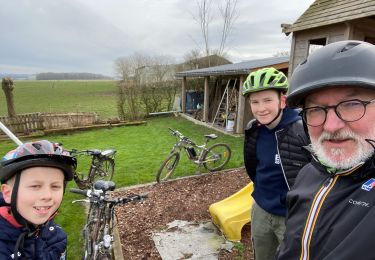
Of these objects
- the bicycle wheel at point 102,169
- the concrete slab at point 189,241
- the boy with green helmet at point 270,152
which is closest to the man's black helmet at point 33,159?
the boy with green helmet at point 270,152

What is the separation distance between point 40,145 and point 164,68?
65.3 ft

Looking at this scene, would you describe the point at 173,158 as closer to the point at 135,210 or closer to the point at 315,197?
the point at 135,210

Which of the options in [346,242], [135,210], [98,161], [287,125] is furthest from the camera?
[98,161]

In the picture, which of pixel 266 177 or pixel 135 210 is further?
pixel 135 210

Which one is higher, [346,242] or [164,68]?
[164,68]

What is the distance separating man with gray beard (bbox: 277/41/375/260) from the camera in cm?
91

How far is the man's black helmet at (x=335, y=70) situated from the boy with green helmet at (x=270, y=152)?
0.76m

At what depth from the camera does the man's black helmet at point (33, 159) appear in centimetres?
137

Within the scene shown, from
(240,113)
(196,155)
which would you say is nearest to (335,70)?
(196,155)

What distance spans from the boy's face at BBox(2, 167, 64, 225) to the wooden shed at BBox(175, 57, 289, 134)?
28.8 feet

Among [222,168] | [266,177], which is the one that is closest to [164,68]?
[222,168]

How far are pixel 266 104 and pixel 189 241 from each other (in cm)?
244

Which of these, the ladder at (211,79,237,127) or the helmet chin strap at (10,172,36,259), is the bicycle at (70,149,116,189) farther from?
the ladder at (211,79,237,127)

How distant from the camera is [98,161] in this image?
5.46 meters
